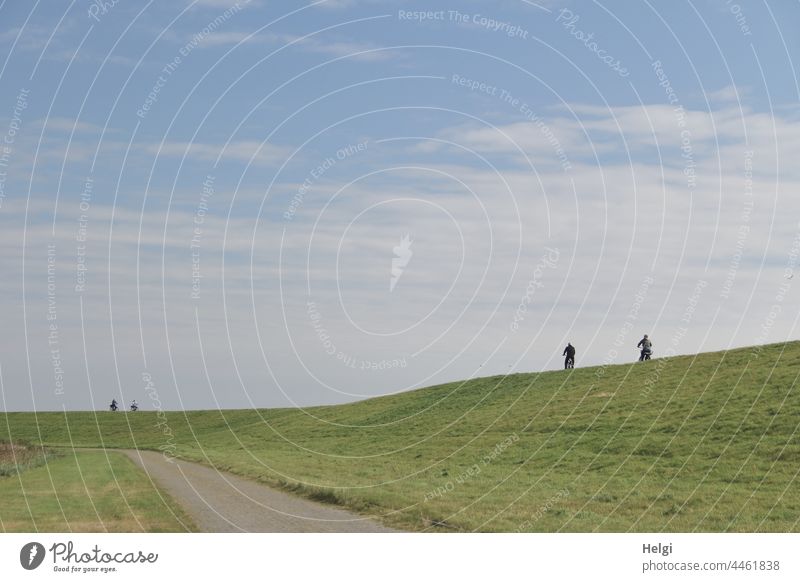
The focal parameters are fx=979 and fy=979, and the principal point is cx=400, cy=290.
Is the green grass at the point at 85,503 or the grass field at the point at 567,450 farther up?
the grass field at the point at 567,450

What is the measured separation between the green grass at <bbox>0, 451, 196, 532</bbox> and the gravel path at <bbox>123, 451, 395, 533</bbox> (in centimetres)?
70

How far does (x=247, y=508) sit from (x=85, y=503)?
17.7ft

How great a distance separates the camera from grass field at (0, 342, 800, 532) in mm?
28594

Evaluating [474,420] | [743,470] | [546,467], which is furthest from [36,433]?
[743,470]

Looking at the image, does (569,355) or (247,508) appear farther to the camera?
(569,355)

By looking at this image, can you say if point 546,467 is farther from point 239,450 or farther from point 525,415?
point 239,450

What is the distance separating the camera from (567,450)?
44969 mm
